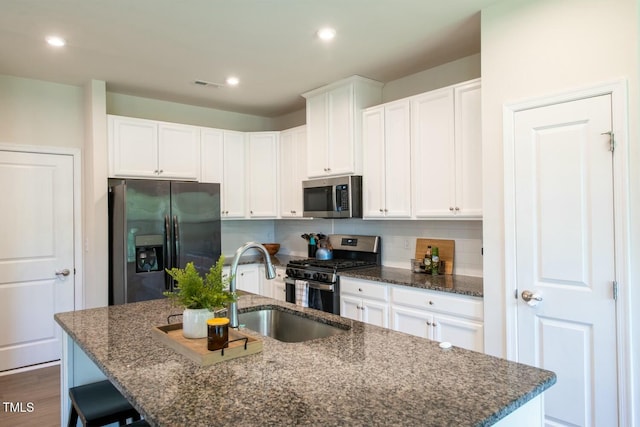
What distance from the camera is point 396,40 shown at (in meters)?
→ 3.05

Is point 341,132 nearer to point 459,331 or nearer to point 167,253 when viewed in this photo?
point 167,253

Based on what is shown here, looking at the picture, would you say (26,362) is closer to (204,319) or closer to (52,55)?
(52,55)

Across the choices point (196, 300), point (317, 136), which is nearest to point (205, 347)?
point (196, 300)

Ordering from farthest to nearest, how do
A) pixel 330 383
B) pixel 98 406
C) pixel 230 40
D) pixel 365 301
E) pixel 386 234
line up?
Result: pixel 386 234, pixel 365 301, pixel 230 40, pixel 98 406, pixel 330 383

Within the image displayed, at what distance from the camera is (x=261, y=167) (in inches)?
194

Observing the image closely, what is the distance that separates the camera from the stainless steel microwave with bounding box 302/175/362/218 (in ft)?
12.5

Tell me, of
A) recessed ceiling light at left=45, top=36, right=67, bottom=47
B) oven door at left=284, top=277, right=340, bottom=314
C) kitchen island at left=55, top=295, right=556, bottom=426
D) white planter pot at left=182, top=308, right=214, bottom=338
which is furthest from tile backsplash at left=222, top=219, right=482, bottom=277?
recessed ceiling light at left=45, top=36, right=67, bottom=47

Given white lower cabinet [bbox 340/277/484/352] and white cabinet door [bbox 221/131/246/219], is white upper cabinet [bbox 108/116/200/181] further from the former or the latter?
white lower cabinet [bbox 340/277/484/352]

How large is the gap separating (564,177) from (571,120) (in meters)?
0.31

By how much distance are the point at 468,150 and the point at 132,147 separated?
3110 mm

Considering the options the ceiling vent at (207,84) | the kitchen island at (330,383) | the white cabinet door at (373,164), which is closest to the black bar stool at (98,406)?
the kitchen island at (330,383)

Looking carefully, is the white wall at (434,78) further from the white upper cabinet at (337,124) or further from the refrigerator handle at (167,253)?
the refrigerator handle at (167,253)

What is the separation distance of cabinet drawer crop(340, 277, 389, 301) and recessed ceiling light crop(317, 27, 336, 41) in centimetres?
190

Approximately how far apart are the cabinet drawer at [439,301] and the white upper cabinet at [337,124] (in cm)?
125
